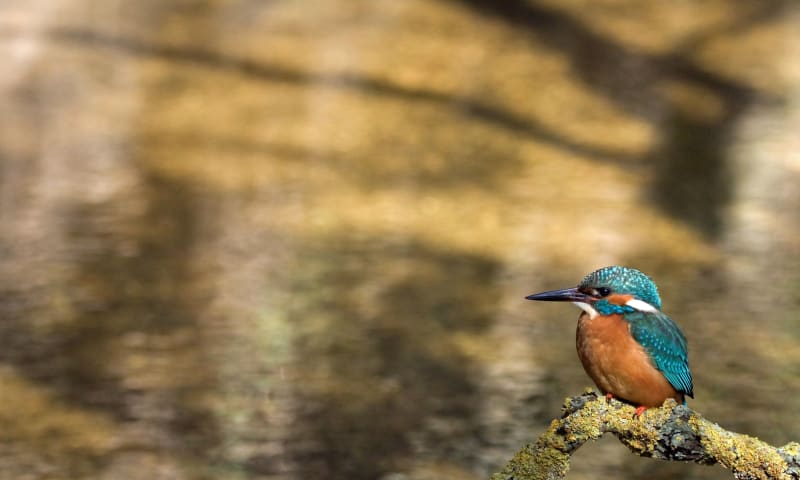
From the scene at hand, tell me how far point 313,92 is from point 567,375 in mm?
4755

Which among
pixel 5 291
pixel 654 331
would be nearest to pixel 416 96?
pixel 5 291

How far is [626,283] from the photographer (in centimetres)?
243

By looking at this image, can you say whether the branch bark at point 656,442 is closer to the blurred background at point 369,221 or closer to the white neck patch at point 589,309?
Result: the white neck patch at point 589,309

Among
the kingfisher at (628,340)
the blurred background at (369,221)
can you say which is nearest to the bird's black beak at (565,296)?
the kingfisher at (628,340)

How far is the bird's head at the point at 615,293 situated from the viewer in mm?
2426

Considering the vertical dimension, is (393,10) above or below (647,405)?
above

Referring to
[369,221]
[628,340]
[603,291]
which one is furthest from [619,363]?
[369,221]

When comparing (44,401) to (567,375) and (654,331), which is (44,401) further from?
(654,331)

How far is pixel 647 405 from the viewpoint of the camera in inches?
92.8

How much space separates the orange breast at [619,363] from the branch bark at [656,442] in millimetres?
36

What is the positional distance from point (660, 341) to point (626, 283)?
136 millimetres

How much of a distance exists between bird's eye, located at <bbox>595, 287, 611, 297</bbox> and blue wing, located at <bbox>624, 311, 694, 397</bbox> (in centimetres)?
6

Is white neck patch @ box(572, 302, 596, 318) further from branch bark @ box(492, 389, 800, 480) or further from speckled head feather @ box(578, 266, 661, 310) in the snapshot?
branch bark @ box(492, 389, 800, 480)

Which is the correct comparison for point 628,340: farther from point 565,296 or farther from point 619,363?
point 565,296
